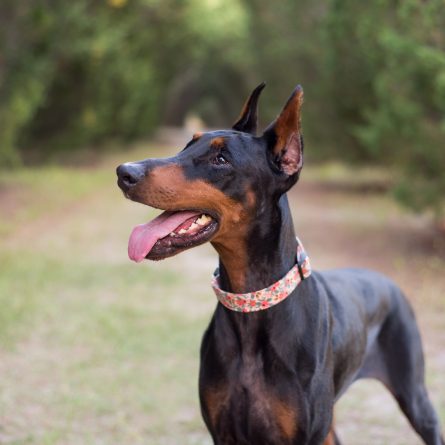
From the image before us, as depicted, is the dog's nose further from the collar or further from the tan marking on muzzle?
the collar

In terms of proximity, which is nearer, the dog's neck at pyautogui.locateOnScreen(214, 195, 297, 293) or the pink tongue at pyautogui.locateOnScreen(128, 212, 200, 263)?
the pink tongue at pyautogui.locateOnScreen(128, 212, 200, 263)

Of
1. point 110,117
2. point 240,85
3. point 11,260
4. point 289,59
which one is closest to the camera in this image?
point 11,260

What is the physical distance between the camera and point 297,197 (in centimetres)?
1791

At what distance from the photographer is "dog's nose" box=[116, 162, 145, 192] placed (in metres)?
2.99

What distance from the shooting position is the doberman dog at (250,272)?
121 inches

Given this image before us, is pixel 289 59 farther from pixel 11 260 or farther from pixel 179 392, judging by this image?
pixel 179 392

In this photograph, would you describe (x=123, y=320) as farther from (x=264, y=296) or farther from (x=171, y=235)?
(x=171, y=235)

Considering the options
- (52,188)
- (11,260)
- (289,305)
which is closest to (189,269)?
(11,260)

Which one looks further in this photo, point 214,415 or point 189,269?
point 189,269

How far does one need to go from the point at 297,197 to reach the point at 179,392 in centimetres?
1225

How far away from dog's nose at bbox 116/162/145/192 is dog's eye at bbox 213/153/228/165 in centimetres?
31

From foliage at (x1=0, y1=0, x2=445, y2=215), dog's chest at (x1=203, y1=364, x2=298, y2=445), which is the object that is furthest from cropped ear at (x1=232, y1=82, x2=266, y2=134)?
foliage at (x1=0, y1=0, x2=445, y2=215)

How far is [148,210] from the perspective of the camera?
15.4m

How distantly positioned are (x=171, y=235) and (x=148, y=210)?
12.4 meters
